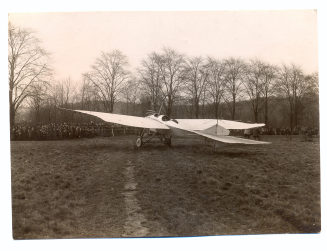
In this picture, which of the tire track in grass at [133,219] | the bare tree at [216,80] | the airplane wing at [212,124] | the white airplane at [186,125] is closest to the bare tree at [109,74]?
the white airplane at [186,125]

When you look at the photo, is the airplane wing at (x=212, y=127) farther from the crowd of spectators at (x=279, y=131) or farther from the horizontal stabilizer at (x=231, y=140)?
the crowd of spectators at (x=279, y=131)

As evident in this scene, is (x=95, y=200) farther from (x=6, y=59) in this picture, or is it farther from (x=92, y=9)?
(x=92, y=9)

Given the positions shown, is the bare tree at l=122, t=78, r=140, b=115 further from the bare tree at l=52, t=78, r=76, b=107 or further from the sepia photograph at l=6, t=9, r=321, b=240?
the bare tree at l=52, t=78, r=76, b=107

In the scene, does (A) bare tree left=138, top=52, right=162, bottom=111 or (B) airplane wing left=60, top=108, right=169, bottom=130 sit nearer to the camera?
(A) bare tree left=138, top=52, right=162, bottom=111

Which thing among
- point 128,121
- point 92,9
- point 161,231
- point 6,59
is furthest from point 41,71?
point 161,231

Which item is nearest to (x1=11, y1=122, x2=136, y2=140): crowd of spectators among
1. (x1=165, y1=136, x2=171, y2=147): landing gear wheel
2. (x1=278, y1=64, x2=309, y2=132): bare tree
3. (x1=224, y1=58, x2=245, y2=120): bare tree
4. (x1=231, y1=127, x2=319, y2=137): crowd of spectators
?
(x1=165, y1=136, x2=171, y2=147): landing gear wheel
